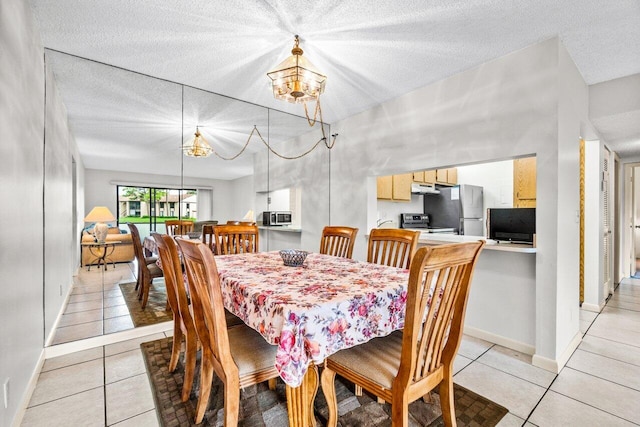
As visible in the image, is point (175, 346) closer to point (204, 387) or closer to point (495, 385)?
point (204, 387)

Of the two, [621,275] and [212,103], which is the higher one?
[212,103]

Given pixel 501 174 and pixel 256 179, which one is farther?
pixel 501 174

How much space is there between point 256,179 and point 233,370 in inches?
109

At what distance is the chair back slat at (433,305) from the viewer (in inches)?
40.2

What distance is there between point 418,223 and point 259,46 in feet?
11.0

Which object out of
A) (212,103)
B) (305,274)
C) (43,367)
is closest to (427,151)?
(305,274)

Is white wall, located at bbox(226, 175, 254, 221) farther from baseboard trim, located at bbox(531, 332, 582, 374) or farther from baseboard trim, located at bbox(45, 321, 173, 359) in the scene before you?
baseboard trim, located at bbox(531, 332, 582, 374)

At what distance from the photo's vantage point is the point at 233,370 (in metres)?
1.22

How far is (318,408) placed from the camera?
1.60 meters

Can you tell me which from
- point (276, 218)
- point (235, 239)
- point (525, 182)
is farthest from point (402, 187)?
point (235, 239)

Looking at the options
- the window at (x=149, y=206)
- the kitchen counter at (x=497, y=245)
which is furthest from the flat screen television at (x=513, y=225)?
the window at (x=149, y=206)

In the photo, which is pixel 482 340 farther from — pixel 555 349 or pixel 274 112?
pixel 274 112

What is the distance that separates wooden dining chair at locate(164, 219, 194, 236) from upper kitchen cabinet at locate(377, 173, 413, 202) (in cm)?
239

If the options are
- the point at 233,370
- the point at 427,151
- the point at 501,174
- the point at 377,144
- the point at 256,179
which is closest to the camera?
the point at 233,370
